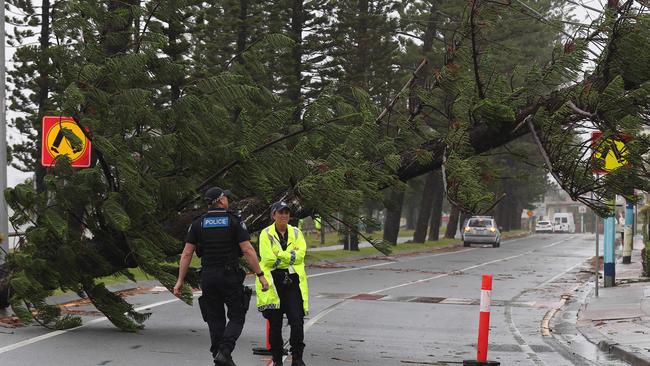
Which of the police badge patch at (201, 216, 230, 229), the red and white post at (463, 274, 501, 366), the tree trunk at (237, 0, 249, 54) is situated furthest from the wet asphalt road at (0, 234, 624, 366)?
the tree trunk at (237, 0, 249, 54)

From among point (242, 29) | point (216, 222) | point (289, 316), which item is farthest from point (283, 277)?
point (242, 29)

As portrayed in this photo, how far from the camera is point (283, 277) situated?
348 inches

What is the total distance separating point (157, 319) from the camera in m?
13.3

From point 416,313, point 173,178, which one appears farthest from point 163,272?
point 416,313

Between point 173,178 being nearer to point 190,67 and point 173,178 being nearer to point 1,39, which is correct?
point 190,67

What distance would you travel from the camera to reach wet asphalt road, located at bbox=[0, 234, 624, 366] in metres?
9.86

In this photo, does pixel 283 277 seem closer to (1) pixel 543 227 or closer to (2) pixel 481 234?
(2) pixel 481 234

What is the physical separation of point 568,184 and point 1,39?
8878 mm

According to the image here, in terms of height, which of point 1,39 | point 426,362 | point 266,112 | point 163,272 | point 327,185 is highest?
point 1,39

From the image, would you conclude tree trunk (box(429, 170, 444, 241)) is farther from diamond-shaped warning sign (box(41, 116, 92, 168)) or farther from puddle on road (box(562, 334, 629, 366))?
diamond-shaped warning sign (box(41, 116, 92, 168))

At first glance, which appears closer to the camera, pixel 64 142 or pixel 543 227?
pixel 64 142

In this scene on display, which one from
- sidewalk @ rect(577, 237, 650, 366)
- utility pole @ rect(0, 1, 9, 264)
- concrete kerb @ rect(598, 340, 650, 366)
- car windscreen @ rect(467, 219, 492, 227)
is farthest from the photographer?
car windscreen @ rect(467, 219, 492, 227)

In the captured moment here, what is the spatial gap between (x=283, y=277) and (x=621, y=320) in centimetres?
740

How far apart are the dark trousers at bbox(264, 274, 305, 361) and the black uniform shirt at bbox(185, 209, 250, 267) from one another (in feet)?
1.79
